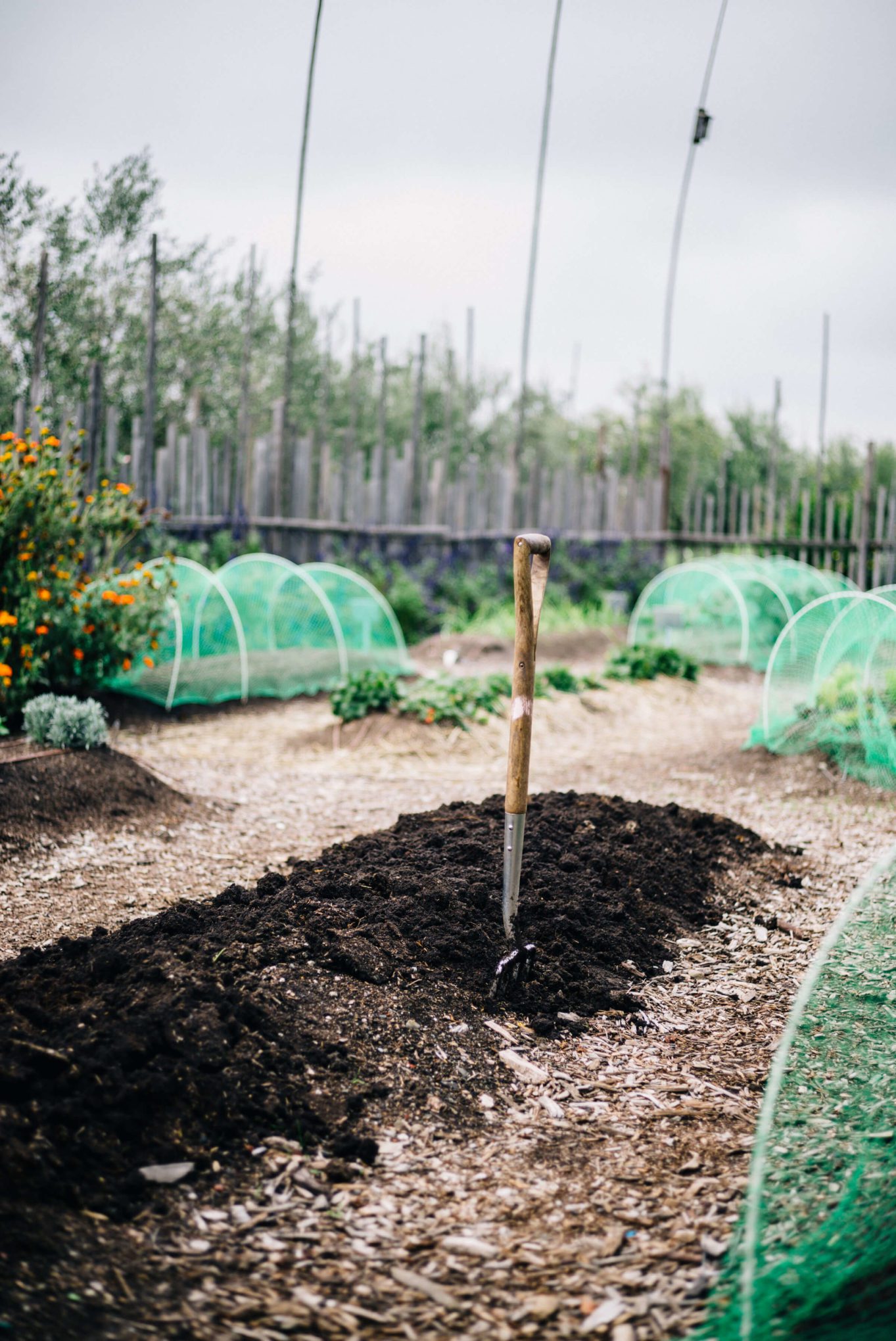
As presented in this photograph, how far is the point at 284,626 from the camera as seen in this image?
8.46 metres

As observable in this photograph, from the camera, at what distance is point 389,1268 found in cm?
193

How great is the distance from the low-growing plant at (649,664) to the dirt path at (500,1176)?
4.55m

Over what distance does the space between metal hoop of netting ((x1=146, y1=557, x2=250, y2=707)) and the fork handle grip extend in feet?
16.8

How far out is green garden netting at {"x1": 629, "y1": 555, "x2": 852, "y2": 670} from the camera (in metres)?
11.2

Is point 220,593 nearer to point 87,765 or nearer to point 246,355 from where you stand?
point 87,765

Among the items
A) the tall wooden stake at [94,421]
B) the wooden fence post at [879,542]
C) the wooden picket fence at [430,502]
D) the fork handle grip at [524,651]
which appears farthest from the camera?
the wooden fence post at [879,542]

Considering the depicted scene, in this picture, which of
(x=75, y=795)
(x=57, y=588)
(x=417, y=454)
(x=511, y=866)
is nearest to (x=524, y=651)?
(x=511, y=866)

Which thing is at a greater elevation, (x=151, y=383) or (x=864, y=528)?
(x=151, y=383)

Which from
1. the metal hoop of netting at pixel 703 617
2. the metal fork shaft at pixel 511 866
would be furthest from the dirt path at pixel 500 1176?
the metal hoop of netting at pixel 703 617

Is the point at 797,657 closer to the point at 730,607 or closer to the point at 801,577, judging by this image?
the point at 730,607

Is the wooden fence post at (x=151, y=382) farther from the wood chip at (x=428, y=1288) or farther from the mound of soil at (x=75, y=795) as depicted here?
the wood chip at (x=428, y=1288)

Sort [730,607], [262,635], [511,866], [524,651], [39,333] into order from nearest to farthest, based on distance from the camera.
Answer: [524,651] < [511,866] < [39,333] < [262,635] < [730,607]

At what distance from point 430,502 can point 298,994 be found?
10.0 metres

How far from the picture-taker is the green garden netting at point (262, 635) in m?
7.73
